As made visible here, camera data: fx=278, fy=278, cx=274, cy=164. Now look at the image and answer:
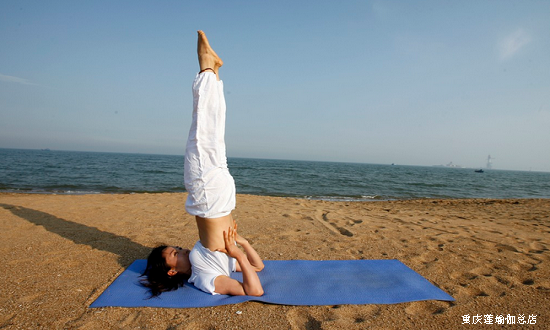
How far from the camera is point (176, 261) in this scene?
3174 mm

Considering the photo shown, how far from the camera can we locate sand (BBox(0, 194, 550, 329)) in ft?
8.21

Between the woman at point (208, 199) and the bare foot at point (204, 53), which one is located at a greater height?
the bare foot at point (204, 53)

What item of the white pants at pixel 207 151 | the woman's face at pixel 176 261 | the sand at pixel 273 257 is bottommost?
the sand at pixel 273 257

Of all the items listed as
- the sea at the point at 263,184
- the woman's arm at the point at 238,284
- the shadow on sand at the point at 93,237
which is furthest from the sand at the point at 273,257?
the sea at the point at 263,184

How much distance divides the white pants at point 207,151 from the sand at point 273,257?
3.36 feet

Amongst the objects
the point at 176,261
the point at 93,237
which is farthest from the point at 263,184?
the point at 176,261

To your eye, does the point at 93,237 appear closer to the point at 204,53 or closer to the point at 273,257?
the point at 273,257

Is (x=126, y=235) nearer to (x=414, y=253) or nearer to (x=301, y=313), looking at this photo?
(x=301, y=313)

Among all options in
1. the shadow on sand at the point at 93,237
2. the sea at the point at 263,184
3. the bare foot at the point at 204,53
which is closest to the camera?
the bare foot at the point at 204,53

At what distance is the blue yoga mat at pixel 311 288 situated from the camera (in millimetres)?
2768

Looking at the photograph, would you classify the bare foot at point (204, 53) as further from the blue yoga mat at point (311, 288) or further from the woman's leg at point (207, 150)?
the blue yoga mat at point (311, 288)

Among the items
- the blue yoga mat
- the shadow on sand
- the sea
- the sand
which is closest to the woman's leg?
the blue yoga mat

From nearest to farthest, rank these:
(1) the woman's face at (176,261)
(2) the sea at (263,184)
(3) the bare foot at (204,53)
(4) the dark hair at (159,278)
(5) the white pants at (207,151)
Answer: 1. (5) the white pants at (207,151)
2. (3) the bare foot at (204,53)
3. (4) the dark hair at (159,278)
4. (1) the woman's face at (176,261)
5. (2) the sea at (263,184)

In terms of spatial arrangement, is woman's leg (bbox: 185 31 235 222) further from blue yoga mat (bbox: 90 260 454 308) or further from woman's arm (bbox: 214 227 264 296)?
blue yoga mat (bbox: 90 260 454 308)
